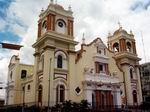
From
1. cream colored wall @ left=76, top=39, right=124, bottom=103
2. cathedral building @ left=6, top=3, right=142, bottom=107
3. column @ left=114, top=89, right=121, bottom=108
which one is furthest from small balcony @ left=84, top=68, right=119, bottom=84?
column @ left=114, top=89, right=121, bottom=108

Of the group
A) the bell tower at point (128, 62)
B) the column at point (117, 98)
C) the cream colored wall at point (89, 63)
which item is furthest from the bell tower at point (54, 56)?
the bell tower at point (128, 62)

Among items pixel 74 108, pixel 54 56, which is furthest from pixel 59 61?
pixel 74 108

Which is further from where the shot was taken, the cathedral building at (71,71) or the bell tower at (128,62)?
the bell tower at (128,62)

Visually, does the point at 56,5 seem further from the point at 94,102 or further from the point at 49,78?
the point at 94,102

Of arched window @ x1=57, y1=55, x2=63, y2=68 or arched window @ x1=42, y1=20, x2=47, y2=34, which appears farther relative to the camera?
arched window @ x1=42, y1=20, x2=47, y2=34

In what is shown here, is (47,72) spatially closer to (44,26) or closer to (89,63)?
(89,63)

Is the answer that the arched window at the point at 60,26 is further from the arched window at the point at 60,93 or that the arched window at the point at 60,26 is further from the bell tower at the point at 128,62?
the bell tower at the point at 128,62

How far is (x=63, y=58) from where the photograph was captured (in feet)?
117

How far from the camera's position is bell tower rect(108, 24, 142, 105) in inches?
1703

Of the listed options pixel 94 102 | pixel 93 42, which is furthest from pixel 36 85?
pixel 93 42

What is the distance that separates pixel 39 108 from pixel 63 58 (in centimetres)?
911

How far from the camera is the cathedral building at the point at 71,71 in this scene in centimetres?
3370

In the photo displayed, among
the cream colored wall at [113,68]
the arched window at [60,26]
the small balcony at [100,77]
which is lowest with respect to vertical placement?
the small balcony at [100,77]

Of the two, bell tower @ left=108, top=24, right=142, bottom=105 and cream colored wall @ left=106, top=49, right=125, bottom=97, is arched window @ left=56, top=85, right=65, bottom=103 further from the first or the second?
bell tower @ left=108, top=24, right=142, bottom=105
